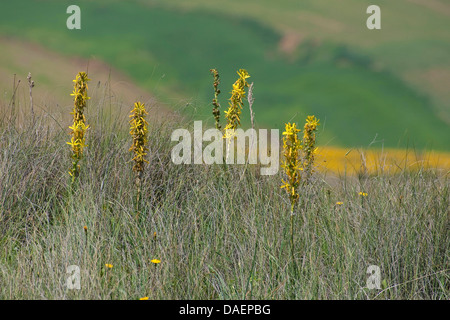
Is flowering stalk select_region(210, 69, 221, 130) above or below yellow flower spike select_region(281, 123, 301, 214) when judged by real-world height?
above

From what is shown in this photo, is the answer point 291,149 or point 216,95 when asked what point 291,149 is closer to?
point 291,149

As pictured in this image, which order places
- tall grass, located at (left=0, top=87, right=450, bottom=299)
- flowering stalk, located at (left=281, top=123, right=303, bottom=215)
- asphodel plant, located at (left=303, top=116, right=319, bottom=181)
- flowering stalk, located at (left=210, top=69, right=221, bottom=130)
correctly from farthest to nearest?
flowering stalk, located at (left=210, top=69, right=221, bottom=130) → asphodel plant, located at (left=303, top=116, right=319, bottom=181) → tall grass, located at (left=0, top=87, right=450, bottom=299) → flowering stalk, located at (left=281, top=123, right=303, bottom=215)

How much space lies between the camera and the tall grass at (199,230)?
164 inches

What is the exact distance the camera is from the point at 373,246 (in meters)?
4.58

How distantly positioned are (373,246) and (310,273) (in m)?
0.66

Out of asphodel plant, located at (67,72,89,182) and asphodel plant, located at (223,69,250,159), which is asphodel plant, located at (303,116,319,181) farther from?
asphodel plant, located at (67,72,89,182)

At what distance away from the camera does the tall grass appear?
13.6 feet

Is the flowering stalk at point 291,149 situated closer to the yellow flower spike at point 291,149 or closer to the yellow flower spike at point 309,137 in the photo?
the yellow flower spike at point 291,149

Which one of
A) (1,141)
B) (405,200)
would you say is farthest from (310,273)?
(1,141)

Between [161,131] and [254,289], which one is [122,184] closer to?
[161,131]

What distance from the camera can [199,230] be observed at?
5016 millimetres

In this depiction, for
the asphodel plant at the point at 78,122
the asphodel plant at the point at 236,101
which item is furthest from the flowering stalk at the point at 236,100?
the asphodel plant at the point at 78,122

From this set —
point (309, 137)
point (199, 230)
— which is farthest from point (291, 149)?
point (199, 230)

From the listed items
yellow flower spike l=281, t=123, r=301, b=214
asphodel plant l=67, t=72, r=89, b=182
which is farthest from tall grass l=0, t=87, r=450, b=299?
yellow flower spike l=281, t=123, r=301, b=214
